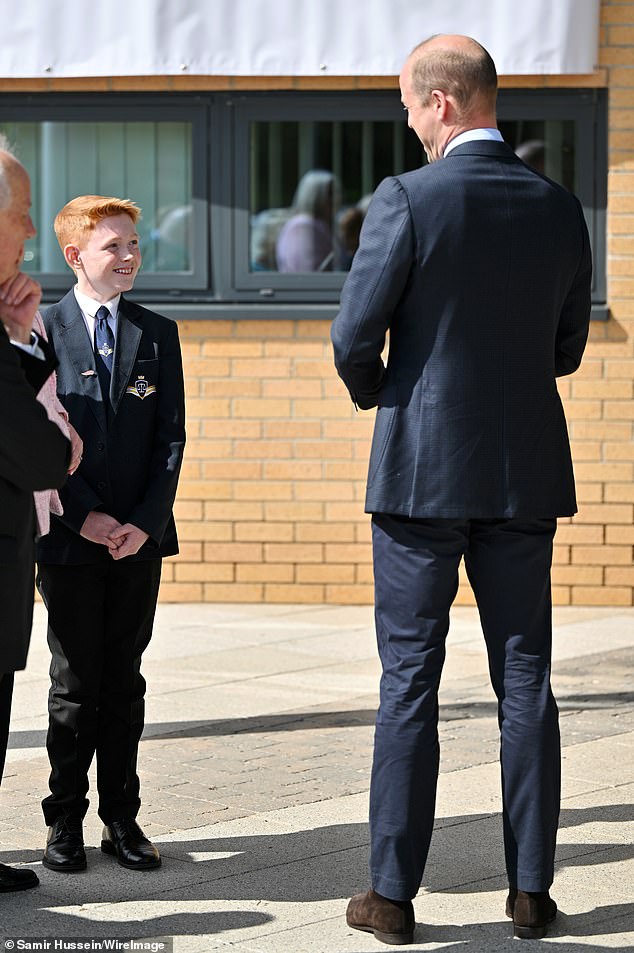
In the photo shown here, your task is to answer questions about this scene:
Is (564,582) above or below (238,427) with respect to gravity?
below

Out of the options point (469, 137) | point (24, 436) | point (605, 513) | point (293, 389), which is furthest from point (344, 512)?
point (24, 436)

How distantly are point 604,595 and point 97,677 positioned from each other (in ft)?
15.7

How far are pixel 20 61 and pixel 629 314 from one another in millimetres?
3656

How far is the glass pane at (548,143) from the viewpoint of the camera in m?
8.65

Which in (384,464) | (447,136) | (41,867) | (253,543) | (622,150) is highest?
(622,150)

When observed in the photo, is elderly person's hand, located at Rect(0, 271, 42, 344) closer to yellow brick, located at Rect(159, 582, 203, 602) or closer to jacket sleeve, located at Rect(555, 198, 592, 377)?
jacket sleeve, located at Rect(555, 198, 592, 377)

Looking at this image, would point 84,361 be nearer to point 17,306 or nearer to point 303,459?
point 17,306

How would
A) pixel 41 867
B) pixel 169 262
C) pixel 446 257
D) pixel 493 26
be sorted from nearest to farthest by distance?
pixel 446 257, pixel 41 867, pixel 493 26, pixel 169 262

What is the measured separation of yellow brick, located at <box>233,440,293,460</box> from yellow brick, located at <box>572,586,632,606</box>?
1797 mm

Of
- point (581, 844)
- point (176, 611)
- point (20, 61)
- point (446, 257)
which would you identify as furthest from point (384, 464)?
point (20, 61)

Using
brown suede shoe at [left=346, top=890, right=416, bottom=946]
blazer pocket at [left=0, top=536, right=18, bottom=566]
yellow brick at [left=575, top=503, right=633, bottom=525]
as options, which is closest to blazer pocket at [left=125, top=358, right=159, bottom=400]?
blazer pocket at [left=0, top=536, right=18, bottom=566]

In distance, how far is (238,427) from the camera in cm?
877

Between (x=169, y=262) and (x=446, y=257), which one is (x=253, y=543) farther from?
(x=446, y=257)

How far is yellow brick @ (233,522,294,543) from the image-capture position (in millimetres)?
8766
